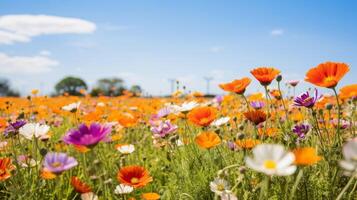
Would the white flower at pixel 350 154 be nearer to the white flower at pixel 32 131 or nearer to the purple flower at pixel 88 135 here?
the purple flower at pixel 88 135

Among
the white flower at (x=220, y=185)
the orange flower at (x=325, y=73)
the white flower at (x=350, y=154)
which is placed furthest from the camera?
the orange flower at (x=325, y=73)

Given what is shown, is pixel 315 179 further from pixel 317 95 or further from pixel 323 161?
pixel 317 95

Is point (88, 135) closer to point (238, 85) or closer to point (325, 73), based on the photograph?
point (238, 85)

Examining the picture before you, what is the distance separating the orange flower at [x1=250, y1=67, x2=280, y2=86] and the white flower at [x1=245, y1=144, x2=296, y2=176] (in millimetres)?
859

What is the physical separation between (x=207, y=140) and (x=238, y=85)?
0.95ft

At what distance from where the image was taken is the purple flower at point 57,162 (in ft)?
4.08

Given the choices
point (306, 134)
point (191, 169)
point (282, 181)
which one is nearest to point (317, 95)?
point (306, 134)

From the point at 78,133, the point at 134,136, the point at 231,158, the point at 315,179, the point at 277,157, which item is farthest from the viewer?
the point at 134,136

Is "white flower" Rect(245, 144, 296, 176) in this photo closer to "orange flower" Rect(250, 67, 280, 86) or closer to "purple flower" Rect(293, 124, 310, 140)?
"orange flower" Rect(250, 67, 280, 86)

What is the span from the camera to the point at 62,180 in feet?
7.22

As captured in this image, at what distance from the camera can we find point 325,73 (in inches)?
66.2

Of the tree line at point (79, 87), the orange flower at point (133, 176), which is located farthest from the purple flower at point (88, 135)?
the tree line at point (79, 87)

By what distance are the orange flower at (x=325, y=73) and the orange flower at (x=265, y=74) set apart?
15 cm

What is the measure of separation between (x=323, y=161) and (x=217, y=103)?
6.38 feet
